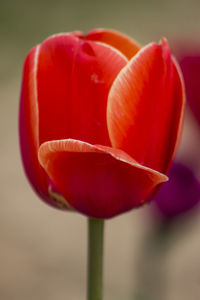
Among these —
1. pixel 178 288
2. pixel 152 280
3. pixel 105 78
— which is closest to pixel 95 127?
pixel 105 78

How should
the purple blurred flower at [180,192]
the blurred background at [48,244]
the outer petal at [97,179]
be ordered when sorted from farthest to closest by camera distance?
the blurred background at [48,244] → the purple blurred flower at [180,192] → the outer petal at [97,179]

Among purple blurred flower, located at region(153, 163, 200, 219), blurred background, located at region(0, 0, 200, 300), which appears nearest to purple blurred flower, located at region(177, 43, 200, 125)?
purple blurred flower, located at region(153, 163, 200, 219)

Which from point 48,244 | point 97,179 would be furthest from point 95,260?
point 48,244

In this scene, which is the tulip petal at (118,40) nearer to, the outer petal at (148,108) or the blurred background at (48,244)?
the outer petal at (148,108)

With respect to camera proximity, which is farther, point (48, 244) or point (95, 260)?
point (48, 244)

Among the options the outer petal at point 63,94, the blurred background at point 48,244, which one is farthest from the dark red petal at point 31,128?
the blurred background at point 48,244

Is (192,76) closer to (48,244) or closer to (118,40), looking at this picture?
(118,40)

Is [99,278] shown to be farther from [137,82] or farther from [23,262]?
[23,262]
